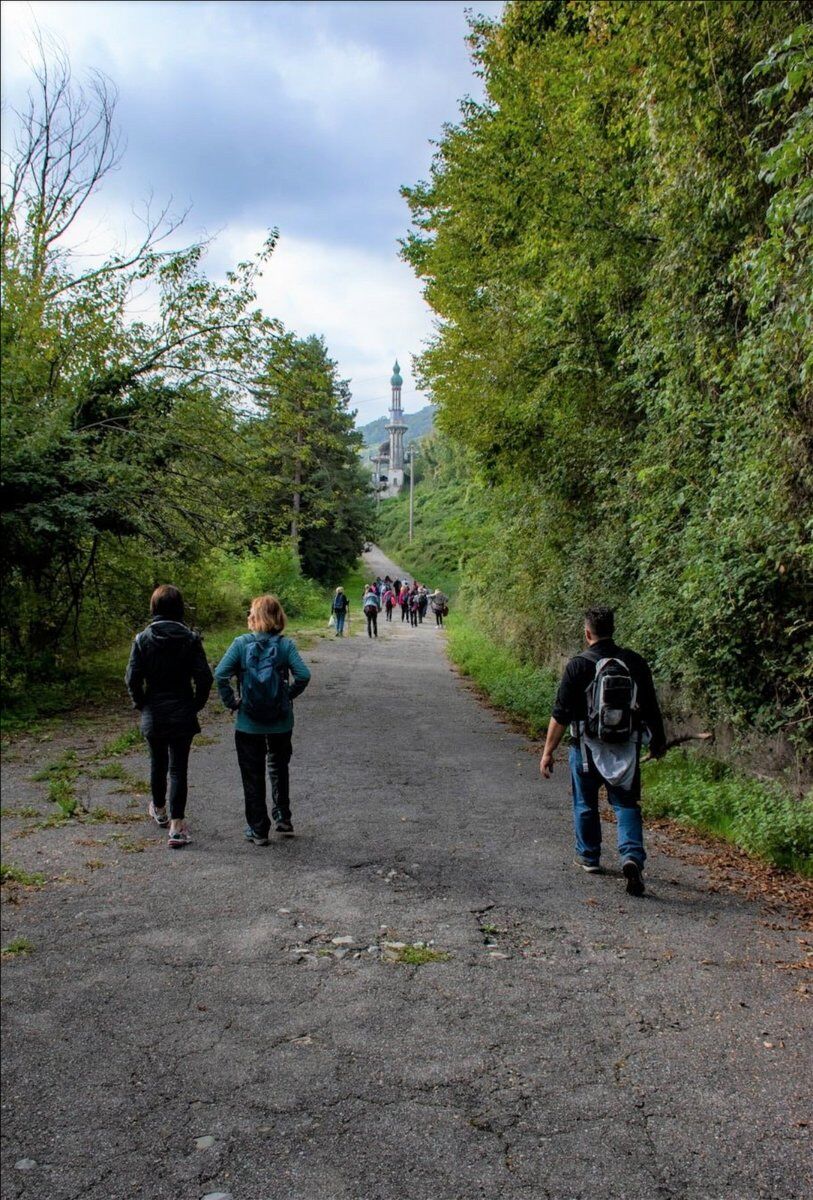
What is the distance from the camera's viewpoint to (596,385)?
36.3ft

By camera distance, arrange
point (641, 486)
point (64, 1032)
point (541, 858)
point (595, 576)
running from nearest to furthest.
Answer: point (64, 1032) < point (541, 858) < point (641, 486) < point (595, 576)

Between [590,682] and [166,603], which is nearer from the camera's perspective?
[590,682]

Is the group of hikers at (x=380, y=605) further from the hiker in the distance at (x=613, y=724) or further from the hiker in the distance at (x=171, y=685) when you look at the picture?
the hiker in the distance at (x=613, y=724)

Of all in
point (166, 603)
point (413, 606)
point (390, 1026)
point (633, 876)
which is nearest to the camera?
point (390, 1026)

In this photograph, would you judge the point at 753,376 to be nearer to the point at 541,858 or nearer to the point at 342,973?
the point at 541,858

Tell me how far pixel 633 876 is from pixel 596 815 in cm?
58

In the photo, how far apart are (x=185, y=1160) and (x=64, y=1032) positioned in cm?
122

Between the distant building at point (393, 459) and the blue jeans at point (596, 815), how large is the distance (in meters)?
124

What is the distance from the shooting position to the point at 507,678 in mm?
16344

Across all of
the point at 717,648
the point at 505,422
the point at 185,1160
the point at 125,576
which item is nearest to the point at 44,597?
the point at 125,576

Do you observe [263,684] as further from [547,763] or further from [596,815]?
[596,815]

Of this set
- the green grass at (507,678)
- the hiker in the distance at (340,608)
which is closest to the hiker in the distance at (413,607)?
the hiker in the distance at (340,608)

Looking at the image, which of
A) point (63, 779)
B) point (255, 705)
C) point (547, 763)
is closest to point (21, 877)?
point (255, 705)

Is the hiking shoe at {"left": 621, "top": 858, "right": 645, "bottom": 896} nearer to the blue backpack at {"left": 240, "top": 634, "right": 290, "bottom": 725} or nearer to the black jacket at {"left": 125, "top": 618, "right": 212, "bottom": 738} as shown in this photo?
the blue backpack at {"left": 240, "top": 634, "right": 290, "bottom": 725}
